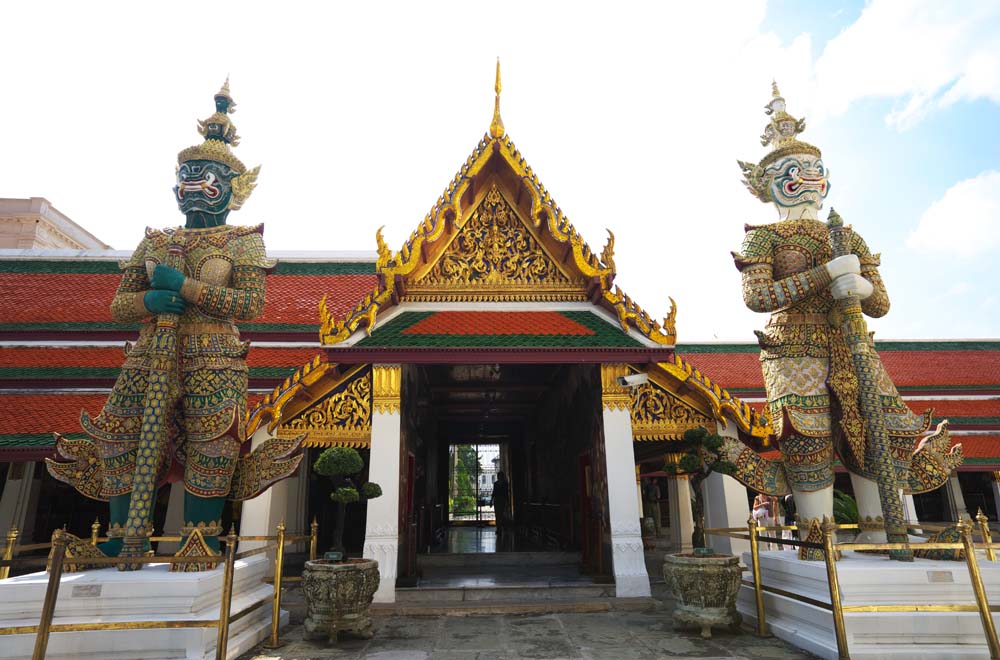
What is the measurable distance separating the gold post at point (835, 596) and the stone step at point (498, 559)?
498cm

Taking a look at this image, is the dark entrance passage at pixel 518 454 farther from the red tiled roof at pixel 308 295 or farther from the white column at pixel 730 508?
the red tiled roof at pixel 308 295

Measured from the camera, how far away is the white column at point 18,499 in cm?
863

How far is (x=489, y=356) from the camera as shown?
640 centimetres

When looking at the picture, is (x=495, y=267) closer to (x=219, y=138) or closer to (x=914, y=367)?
(x=219, y=138)

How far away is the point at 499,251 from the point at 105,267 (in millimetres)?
8571

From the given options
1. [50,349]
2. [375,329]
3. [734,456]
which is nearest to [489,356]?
[375,329]

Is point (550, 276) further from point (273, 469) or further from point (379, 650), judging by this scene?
point (379, 650)

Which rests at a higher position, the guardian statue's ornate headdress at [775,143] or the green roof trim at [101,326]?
the guardian statue's ornate headdress at [775,143]

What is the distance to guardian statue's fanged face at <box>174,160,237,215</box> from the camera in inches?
210

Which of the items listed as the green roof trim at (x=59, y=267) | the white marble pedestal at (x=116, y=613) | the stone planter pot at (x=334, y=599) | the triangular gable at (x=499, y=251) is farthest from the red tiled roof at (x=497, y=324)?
the green roof trim at (x=59, y=267)

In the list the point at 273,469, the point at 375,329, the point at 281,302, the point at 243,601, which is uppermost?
the point at 281,302

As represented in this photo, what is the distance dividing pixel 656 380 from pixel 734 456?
6.49 ft

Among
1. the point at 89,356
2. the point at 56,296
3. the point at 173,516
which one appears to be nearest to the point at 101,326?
the point at 89,356

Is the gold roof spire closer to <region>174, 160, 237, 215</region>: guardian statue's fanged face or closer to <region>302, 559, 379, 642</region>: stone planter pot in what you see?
<region>174, 160, 237, 215</region>: guardian statue's fanged face
